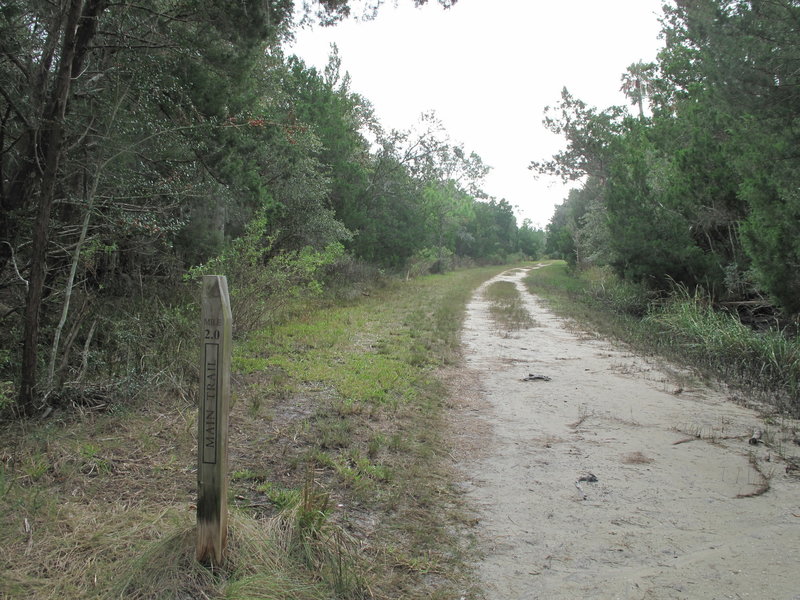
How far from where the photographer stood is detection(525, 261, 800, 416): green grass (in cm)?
800

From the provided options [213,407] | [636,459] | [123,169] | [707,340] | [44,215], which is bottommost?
[636,459]

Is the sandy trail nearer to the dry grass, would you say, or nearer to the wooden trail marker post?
the dry grass

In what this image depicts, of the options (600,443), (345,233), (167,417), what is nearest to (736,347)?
(600,443)

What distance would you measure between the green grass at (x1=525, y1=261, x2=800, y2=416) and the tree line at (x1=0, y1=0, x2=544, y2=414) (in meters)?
7.13

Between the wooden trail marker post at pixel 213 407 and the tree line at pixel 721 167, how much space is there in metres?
8.89

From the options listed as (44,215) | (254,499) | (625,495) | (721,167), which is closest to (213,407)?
(254,499)

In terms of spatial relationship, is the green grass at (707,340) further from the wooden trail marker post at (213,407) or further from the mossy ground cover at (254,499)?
the wooden trail marker post at (213,407)

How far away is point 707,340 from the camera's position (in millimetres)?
9984

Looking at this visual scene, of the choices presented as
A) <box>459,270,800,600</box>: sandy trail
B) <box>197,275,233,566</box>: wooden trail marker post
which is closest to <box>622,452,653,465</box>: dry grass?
<box>459,270,800,600</box>: sandy trail

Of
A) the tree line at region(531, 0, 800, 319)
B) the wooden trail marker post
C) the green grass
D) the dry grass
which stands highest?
the tree line at region(531, 0, 800, 319)

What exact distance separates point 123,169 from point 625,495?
6536mm

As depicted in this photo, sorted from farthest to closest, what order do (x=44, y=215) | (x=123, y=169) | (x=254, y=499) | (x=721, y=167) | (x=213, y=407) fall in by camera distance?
(x=721, y=167)
(x=123, y=169)
(x=44, y=215)
(x=254, y=499)
(x=213, y=407)

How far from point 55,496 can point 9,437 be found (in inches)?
50.6

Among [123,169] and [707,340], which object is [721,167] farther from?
[123,169]
